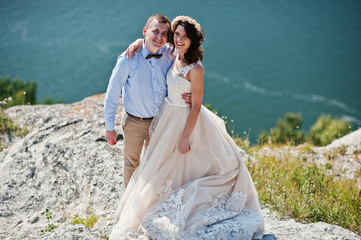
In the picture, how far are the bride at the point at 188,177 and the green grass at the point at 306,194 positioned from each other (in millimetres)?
774

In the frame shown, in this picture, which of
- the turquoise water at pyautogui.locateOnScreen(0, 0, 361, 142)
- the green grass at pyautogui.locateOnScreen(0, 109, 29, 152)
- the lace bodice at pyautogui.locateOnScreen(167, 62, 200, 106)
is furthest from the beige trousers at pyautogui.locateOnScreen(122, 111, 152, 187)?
the turquoise water at pyautogui.locateOnScreen(0, 0, 361, 142)

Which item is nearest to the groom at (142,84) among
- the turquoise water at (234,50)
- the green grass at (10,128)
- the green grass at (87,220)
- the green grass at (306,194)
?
the green grass at (87,220)

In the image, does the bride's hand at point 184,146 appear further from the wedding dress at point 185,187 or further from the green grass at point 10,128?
the green grass at point 10,128

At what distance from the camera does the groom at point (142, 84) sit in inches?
149

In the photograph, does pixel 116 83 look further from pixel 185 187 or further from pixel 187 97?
pixel 185 187

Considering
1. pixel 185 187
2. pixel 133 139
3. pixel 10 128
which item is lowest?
pixel 10 128

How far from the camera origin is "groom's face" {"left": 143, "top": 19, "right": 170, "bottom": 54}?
3.71 metres

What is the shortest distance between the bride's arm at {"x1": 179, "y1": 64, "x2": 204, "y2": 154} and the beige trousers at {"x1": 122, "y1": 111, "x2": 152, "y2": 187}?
56cm

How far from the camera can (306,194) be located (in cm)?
444

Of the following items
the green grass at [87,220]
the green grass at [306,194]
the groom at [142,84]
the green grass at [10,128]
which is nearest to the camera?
the groom at [142,84]

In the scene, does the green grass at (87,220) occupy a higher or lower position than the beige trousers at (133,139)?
lower

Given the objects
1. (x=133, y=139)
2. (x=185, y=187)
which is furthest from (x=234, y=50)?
(x=185, y=187)

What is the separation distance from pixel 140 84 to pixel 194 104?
708 millimetres

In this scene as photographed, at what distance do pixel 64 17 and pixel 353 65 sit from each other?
49.4 metres
